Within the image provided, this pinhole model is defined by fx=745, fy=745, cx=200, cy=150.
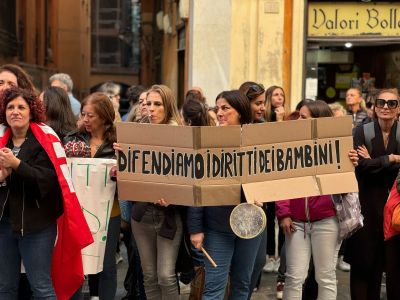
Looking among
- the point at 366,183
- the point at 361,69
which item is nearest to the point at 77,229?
the point at 366,183

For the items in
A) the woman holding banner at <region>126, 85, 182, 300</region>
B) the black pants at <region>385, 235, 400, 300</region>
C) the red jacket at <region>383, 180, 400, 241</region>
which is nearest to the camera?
the woman holding banner at <region>126, 85, 182, 300</region>

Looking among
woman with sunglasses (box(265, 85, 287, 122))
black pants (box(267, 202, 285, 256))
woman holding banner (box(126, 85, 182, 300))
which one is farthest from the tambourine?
woman with sunglasses (box(265, 85, 287, 122))

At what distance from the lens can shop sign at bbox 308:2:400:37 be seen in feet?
37.2

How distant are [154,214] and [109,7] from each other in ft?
192

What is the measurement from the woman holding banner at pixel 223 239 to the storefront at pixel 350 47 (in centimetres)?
637

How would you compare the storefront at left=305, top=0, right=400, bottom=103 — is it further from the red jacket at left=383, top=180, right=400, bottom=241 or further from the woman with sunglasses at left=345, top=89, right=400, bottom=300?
the red jacket at left=383, top=180, right=400, bottom=241

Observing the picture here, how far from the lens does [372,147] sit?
6195mm

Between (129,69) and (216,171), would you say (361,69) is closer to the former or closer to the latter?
(216,171)

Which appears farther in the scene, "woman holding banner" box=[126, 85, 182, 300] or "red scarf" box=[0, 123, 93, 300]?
"woman holding banner" box=[126, 85, 182, 300]

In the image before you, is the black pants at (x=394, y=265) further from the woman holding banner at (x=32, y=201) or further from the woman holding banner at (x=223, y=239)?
the woman holding banner at (x=32, y=201)

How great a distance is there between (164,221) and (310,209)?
1.13 metres

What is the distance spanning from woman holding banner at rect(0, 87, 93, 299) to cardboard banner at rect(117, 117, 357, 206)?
457mm

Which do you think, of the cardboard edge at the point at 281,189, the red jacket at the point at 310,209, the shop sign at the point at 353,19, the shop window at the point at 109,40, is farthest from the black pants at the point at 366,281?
the shop window at the point at 109,40

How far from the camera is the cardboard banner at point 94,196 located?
568cm
